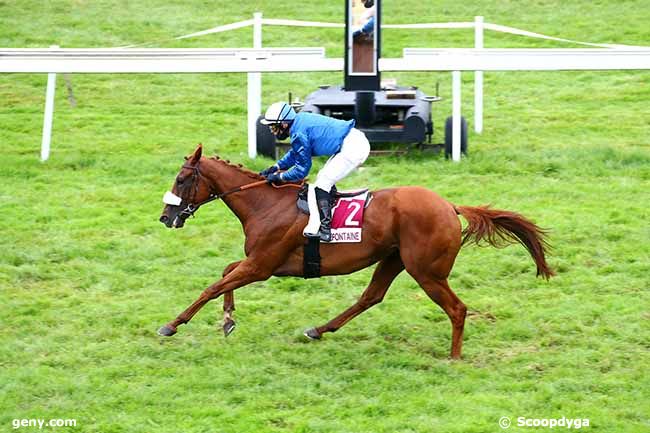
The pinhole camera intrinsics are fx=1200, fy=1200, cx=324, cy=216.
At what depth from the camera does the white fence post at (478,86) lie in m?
14.7

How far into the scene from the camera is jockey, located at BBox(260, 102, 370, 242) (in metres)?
9.15

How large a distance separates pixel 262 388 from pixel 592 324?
9.46 feet

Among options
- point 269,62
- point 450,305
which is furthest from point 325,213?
point 269,62

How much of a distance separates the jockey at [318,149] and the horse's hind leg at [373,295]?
2.12 ft

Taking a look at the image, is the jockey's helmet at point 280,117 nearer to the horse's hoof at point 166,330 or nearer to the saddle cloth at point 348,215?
the saddle cloth at point 348,215

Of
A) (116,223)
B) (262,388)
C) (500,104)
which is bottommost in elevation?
(262,388)

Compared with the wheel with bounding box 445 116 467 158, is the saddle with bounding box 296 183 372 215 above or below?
below

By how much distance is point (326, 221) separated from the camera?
9.15m

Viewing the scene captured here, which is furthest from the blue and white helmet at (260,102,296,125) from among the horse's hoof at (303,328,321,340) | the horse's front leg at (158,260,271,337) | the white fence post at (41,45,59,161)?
the white fence post at (41,45,59,161)

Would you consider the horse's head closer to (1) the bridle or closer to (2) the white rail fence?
(1) the bridle

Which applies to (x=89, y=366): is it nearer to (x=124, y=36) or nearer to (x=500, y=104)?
(x=500, y=104)

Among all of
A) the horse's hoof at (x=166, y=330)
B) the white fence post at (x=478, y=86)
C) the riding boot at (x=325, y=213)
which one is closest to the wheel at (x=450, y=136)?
the white fence post at (x=478, y=86)

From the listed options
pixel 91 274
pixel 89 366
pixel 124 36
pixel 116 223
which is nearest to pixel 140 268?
pixel 91 274

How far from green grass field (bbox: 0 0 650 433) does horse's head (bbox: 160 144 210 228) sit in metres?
0.98
